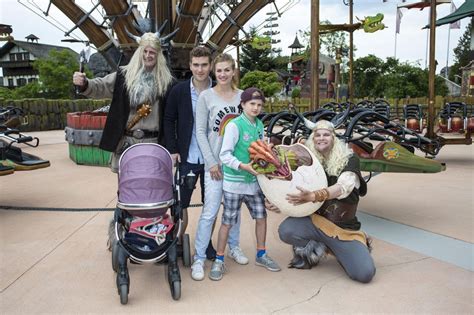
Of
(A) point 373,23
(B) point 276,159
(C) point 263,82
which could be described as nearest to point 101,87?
(B) point 276,159

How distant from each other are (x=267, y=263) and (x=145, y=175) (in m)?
1.13

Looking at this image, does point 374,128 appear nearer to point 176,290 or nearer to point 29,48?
point 176,290

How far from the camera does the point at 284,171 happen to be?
2.96m

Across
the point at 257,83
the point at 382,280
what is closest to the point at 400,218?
the point at 382,280

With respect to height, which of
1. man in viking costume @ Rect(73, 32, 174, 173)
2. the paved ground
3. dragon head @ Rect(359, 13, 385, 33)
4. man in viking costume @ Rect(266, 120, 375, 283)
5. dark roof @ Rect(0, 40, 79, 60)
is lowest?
the paved ground

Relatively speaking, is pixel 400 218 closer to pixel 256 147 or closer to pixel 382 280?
pixel 382 280

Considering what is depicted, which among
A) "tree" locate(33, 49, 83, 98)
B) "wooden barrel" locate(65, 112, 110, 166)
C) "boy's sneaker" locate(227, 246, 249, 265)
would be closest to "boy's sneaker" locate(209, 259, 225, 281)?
"boy's sneaker" locate(227, 246, 249, 265)

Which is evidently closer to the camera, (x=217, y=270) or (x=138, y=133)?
(x=217, y=270)

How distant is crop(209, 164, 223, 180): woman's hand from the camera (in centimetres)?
319

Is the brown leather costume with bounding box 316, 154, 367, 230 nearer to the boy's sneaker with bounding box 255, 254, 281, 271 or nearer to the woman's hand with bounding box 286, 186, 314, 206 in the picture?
the woman's hand with bounding box 286, 186, 314, 206

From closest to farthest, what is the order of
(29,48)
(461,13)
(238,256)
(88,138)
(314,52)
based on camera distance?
(238,256)
(314,52)
(88,138)
(461,13)
(29,48)

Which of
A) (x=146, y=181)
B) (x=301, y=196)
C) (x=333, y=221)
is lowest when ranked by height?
(x=333, y=221)

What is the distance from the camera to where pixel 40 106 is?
18.7 m

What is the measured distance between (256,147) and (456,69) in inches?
2003
